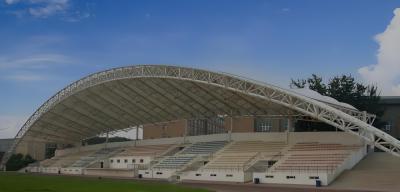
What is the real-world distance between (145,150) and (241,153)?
789 inches

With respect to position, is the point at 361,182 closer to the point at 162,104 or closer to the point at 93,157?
the point at 162,104

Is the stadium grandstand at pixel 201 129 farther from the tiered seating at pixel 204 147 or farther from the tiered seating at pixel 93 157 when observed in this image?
the tiered seating at pixel 93 157

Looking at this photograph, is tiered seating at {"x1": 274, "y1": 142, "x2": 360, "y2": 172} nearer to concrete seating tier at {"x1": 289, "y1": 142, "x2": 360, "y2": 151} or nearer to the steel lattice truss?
concrete seating tier at {"x1": 289, "y1": 142, "x2": 360, "y2": 151}

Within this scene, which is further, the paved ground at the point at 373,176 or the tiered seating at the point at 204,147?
the tiered seating at the point at 204,147

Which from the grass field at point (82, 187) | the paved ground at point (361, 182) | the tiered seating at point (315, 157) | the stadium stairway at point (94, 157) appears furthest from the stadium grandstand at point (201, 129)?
the grass field at point (82, 187)

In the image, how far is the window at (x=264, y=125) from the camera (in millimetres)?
71250

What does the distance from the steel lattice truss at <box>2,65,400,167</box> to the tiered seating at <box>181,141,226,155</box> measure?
3939 millimetres

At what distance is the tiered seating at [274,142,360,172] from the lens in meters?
43.3

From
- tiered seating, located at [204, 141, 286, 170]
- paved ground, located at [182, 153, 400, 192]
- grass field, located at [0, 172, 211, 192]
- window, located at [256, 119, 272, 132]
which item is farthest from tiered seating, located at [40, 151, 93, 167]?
paved ground, located at [182, 153, 400, 192]

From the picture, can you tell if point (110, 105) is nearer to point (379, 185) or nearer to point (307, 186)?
point (307, 186)

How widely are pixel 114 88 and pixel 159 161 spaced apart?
1047 centimetres

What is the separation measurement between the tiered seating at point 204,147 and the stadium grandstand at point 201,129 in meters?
0.15


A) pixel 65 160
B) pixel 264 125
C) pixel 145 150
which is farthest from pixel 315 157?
pixel 65 160

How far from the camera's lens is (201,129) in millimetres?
75250
